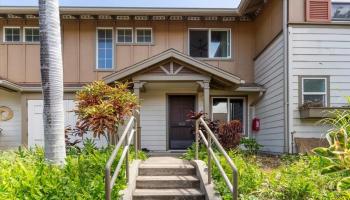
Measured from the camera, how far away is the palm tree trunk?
218 inches

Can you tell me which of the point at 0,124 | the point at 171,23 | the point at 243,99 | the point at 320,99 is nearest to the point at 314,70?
the point at 320,99

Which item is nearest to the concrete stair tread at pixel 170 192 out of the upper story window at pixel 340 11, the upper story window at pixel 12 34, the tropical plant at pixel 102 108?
the tropical plant at pixel 102 108

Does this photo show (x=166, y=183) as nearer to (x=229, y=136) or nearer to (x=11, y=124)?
(x=229, y=136)

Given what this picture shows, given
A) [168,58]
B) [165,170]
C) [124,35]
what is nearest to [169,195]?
[165,170]

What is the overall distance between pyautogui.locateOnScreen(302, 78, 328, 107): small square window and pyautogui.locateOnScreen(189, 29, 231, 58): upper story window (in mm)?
3720

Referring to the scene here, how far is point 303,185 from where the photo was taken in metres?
4.70

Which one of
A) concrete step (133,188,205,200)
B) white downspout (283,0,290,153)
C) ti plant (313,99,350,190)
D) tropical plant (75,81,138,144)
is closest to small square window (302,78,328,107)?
white downspout (283,0,290,153)

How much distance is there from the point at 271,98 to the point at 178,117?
3.44 metres

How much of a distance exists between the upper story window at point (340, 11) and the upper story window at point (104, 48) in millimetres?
7467

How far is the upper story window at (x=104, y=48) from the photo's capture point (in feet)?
43.4

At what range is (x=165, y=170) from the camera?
6.73 meters

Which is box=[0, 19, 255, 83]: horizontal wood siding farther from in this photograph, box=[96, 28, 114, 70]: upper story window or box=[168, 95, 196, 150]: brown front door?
box=[168, 95, 196, 150]: brown front door

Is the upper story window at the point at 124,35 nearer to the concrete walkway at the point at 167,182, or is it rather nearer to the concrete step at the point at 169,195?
the concrete walkway at the point at 167,182

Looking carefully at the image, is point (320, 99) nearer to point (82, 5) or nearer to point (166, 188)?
point (166, 188)
